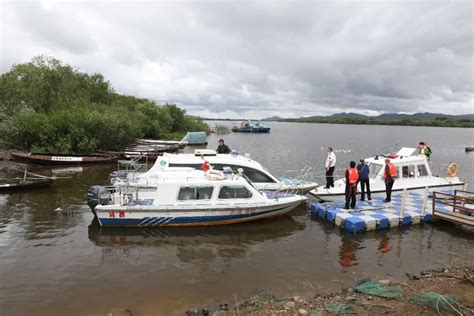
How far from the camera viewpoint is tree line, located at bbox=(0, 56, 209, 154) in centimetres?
3117

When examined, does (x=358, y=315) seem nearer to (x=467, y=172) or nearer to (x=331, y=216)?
(x=331, y=216)

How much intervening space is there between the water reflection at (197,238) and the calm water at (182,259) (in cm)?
4

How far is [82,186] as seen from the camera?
67.9 feet

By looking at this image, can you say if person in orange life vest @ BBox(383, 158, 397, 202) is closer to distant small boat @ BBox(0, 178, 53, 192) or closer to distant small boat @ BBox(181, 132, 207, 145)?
distant small boat @ BBox(0, 178, 53, 192)

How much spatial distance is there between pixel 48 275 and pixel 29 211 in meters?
7.11

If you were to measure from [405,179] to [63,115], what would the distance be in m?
30.5

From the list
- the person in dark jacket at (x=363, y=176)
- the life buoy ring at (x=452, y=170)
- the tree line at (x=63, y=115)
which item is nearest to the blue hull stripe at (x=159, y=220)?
the person in dark jacket at (x=363, y=176)

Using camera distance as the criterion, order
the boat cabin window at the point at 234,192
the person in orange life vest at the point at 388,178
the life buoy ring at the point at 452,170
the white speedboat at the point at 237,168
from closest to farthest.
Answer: the boat cabin window at the point at 234,192, the person in orange life vest at the point at 388,178, the white speedboat at the point at 237,168, the life buoy ring at the point at 452,170

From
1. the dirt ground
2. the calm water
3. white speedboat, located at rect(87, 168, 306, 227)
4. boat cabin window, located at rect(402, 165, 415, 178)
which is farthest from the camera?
boat cabin window, located at rect(402, 165, 415, 178)

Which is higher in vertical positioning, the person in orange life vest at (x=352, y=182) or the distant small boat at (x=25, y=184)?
the person in orange life vest at (x=352, y=182)

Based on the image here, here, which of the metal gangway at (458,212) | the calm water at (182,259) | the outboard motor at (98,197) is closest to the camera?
the calm water at (182,259)

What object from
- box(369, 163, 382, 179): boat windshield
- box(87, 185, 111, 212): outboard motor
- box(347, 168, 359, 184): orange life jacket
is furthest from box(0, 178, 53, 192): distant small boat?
box(369, 163, 382, 179): boat windshield

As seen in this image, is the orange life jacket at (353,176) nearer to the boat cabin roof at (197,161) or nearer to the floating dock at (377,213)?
the floating dock at (377,213)

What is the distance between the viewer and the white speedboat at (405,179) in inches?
671
